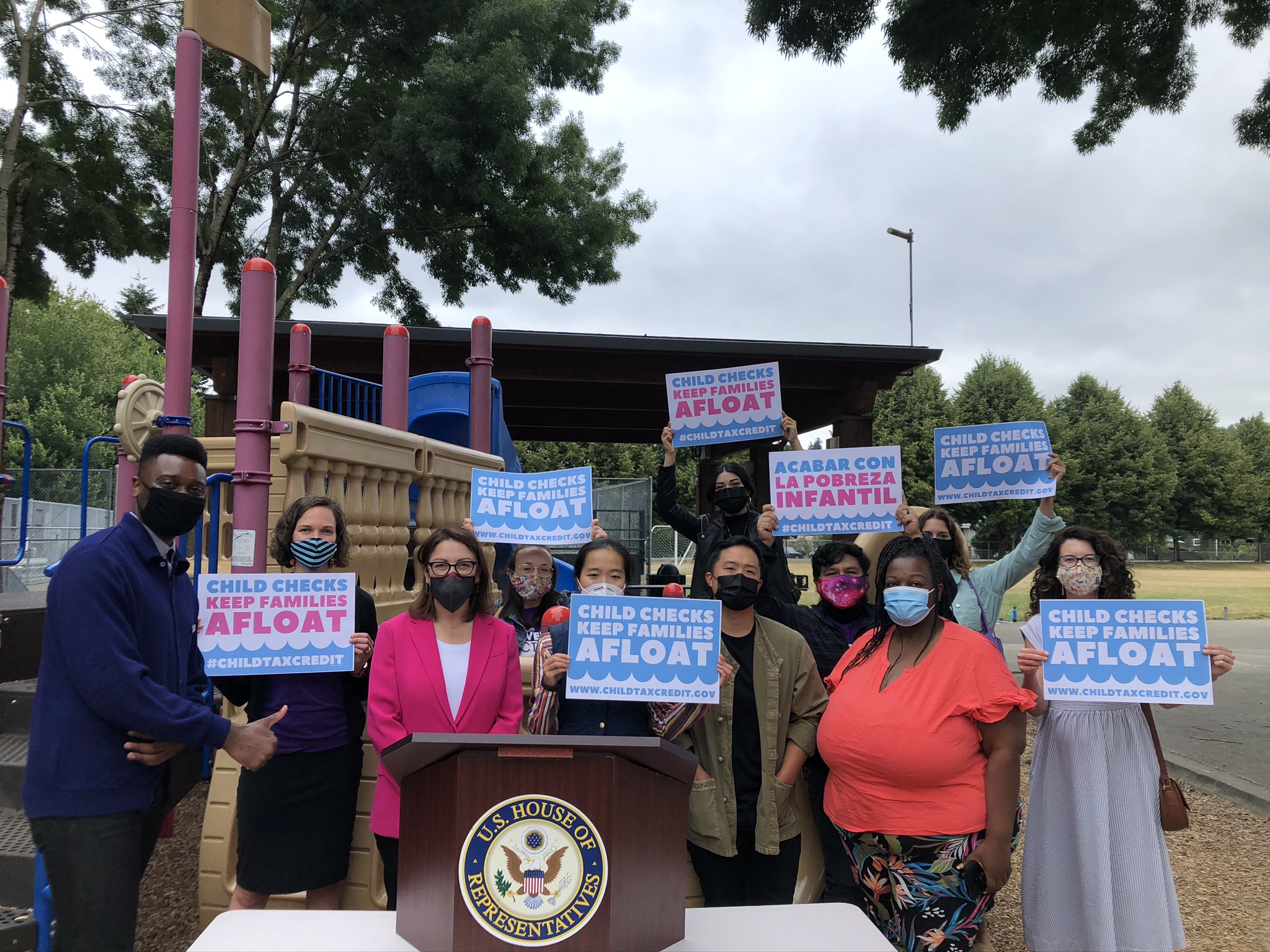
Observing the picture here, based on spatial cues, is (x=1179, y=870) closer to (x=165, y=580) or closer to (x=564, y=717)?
(x=564, y=717)

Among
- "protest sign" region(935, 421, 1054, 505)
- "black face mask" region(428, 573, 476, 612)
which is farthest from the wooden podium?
"protest sign" region(935, 421, 1054, 505)

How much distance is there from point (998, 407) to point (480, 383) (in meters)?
41.9

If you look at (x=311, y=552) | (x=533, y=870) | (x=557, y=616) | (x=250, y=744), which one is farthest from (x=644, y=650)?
(x=311, y=552)

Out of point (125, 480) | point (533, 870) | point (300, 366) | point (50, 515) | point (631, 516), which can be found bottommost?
point (533, 870)

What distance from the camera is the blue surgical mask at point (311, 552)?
11.1 ft

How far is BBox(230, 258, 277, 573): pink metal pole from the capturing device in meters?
4.20

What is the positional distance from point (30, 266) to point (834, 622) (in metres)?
15.7

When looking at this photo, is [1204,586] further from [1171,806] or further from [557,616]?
[557,616]

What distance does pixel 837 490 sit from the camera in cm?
445

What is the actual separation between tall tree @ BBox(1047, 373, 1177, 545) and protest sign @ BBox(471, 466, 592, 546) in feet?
159

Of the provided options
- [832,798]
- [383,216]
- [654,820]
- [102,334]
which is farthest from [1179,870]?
[102,334]

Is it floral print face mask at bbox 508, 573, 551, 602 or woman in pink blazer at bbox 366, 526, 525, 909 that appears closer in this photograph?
woman in pink blazer at bbox 366, 526, 525, 909

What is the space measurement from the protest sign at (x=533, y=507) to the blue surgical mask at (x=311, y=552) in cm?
78

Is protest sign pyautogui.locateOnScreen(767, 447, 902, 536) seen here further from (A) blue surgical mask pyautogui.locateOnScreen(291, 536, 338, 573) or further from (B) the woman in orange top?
(A) blue surgical mask pyautogui.locateOnScreen(291, 536, 338, 573)
